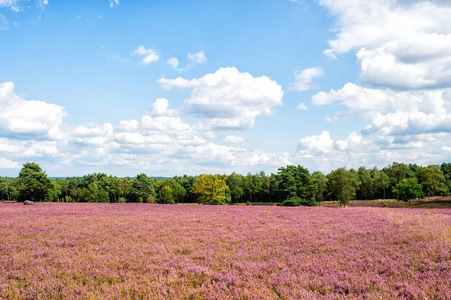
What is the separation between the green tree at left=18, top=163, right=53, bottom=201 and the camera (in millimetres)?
46281

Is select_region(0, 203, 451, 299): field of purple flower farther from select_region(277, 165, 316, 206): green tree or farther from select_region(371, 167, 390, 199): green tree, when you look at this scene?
select_region(371, 167, 390, 199): green tree

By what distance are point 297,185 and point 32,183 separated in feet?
179

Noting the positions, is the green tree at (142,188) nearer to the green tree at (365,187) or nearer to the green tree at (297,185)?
the green tree at (297,185)

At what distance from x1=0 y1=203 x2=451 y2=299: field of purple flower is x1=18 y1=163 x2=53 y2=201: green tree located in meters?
43.0

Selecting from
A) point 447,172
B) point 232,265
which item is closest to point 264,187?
point 447,172

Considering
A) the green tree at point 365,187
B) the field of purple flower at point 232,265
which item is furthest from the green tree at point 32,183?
the green tree at point 365,187

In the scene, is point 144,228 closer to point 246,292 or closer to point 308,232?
point 308,232

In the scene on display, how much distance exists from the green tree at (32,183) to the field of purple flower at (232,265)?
43.0m

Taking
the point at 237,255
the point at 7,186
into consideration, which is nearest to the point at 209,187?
the point at 237,255

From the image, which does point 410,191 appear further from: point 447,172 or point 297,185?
point 447,172

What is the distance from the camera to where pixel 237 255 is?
852 cm

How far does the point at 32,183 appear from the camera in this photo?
46.5 meters

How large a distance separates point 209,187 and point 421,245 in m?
52.0

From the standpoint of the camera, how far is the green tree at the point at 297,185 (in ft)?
183
